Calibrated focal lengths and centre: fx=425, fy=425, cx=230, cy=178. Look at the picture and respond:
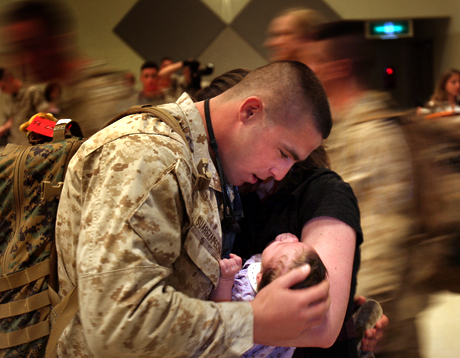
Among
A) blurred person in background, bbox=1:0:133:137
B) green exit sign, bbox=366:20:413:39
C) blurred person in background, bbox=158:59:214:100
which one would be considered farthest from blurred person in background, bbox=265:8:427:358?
green exit sign, bbox=366:20:413:39

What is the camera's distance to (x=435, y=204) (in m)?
1.87

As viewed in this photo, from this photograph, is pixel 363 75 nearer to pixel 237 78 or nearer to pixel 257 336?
pixel 237 78

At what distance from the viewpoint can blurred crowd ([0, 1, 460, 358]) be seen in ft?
5.86

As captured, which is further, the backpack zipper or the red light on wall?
the red light on wall

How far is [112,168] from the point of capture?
3.26 feet

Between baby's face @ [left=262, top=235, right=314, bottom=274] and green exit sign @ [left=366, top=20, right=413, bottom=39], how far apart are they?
651 cm

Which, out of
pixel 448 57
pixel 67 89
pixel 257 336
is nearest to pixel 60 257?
pixel 257 336

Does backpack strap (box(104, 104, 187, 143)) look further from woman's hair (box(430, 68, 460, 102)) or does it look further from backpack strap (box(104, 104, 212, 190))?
woman's hair (box(430, 68, 460, 102))

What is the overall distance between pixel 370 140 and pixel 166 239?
1.14 meters

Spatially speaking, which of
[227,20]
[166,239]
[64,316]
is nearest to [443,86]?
[227,20]

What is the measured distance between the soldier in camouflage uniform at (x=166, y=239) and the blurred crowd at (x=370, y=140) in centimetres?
60

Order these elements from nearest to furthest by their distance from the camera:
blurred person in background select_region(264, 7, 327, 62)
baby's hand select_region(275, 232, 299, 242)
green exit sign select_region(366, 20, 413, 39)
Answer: baby's hand select_region(275, 232, 299, 242) → blurred person in background select_region(264, 7, 327, 62) → green exit sign select_region(366, 20, 413, 39)

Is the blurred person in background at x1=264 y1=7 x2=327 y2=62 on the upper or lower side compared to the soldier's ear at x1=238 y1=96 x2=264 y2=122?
upper

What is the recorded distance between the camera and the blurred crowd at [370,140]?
1.79 metres
